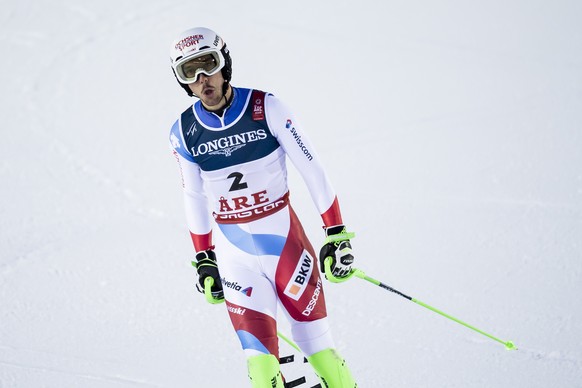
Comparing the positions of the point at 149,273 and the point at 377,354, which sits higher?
the point at 149,273

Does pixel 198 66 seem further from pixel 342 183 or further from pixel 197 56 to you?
pixel 342 183

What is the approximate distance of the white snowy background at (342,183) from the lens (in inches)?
215

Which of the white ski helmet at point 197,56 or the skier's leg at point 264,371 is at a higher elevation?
the white ski helmet at point 197,56

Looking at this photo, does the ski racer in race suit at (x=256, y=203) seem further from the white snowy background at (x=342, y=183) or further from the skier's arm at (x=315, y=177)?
the white snowy background at (x=342, y=183)

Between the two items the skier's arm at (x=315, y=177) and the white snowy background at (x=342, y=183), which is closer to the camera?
the skier's arm at (x=315, y=177)

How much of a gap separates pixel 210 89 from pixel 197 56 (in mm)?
160

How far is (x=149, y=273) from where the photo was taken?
6.53m

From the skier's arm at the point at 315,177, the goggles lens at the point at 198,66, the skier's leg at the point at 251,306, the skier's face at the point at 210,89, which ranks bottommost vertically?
the skier's leg at the point at 251,306

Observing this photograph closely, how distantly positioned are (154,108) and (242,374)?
498 centimetres

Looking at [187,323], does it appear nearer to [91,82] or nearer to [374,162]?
[374,162]

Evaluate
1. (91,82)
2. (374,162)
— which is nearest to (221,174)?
(374,162)

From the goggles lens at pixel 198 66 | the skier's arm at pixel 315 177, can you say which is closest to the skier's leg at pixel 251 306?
the skier's arm at pixel 315 177

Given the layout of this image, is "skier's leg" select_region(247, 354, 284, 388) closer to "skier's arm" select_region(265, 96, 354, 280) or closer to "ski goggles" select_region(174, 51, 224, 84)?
"skier's arm" select_region(265, 96, 354, 280)

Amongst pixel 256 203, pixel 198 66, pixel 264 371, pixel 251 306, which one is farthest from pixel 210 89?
pixel 264 371
